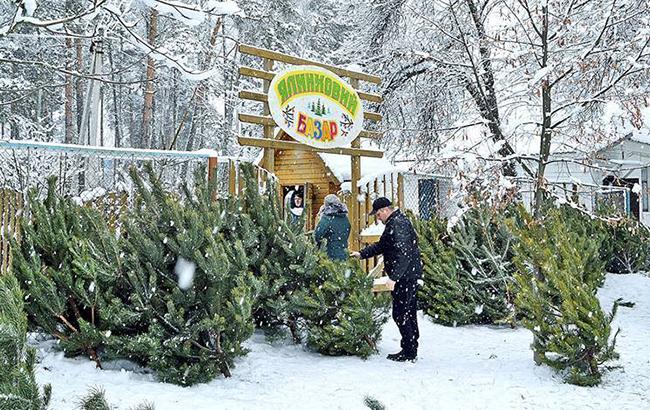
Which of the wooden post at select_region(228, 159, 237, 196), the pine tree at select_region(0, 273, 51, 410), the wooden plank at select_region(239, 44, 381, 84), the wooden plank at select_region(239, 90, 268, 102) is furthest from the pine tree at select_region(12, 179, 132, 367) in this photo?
the wooden plank at select_region(239, 90, 268, 102)

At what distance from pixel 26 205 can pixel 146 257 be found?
5.20 feet

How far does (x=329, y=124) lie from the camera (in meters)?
9.28

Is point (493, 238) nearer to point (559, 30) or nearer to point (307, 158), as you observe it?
point (559, 30)

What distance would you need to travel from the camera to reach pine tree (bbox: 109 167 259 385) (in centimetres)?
468

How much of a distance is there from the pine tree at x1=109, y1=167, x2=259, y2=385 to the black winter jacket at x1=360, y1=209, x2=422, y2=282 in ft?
5.45

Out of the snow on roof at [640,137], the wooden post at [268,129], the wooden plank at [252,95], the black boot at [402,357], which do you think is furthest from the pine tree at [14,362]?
the snow on roof at [640,137]

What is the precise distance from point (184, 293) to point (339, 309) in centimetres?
165

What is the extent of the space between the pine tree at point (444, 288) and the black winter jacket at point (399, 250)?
6.88ft

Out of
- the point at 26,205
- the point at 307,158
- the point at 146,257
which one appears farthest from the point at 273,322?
the point at 307,158

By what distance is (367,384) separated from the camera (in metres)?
5.05

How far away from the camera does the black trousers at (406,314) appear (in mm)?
5961

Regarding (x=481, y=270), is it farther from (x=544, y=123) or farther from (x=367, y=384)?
(x=367, y=384)

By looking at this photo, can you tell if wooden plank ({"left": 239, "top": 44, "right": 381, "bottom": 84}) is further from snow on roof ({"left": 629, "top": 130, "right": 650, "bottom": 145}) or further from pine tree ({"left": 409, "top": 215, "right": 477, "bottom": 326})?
snow on roof ({"left": 629, "top": 130, "right": 650, "bottom": 145})

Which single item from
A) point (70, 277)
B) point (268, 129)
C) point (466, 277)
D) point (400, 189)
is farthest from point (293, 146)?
point (70, 277)
